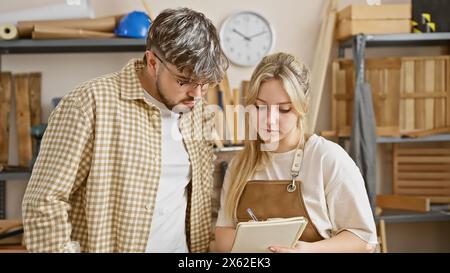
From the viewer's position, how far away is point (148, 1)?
1.78 m

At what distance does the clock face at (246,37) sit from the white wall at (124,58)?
0.02m

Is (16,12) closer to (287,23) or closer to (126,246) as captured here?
(287,23)

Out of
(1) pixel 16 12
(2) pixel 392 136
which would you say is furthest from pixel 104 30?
(2) pixel 392 136

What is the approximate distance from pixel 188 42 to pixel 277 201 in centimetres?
24

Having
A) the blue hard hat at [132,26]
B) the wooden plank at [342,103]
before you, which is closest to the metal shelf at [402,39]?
the wooden plank at [342,103]

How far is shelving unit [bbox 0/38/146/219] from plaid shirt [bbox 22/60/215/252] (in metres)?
0.95

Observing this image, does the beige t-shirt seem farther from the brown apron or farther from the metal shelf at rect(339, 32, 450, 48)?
the metal shelf at rect(339, 32, 450, 48)

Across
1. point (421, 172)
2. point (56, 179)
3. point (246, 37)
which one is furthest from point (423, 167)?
point (56, 179)

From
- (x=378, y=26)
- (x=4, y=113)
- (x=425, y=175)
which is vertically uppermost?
(x=378, y=26)

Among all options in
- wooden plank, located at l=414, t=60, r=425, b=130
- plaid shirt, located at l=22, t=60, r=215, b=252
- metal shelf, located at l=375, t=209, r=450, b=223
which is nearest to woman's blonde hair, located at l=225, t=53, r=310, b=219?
plaid shirt, located at l=22, t=60, r=215, b=252

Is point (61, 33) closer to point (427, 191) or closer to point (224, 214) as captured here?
point (224, 214)

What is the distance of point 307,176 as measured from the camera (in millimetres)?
785
